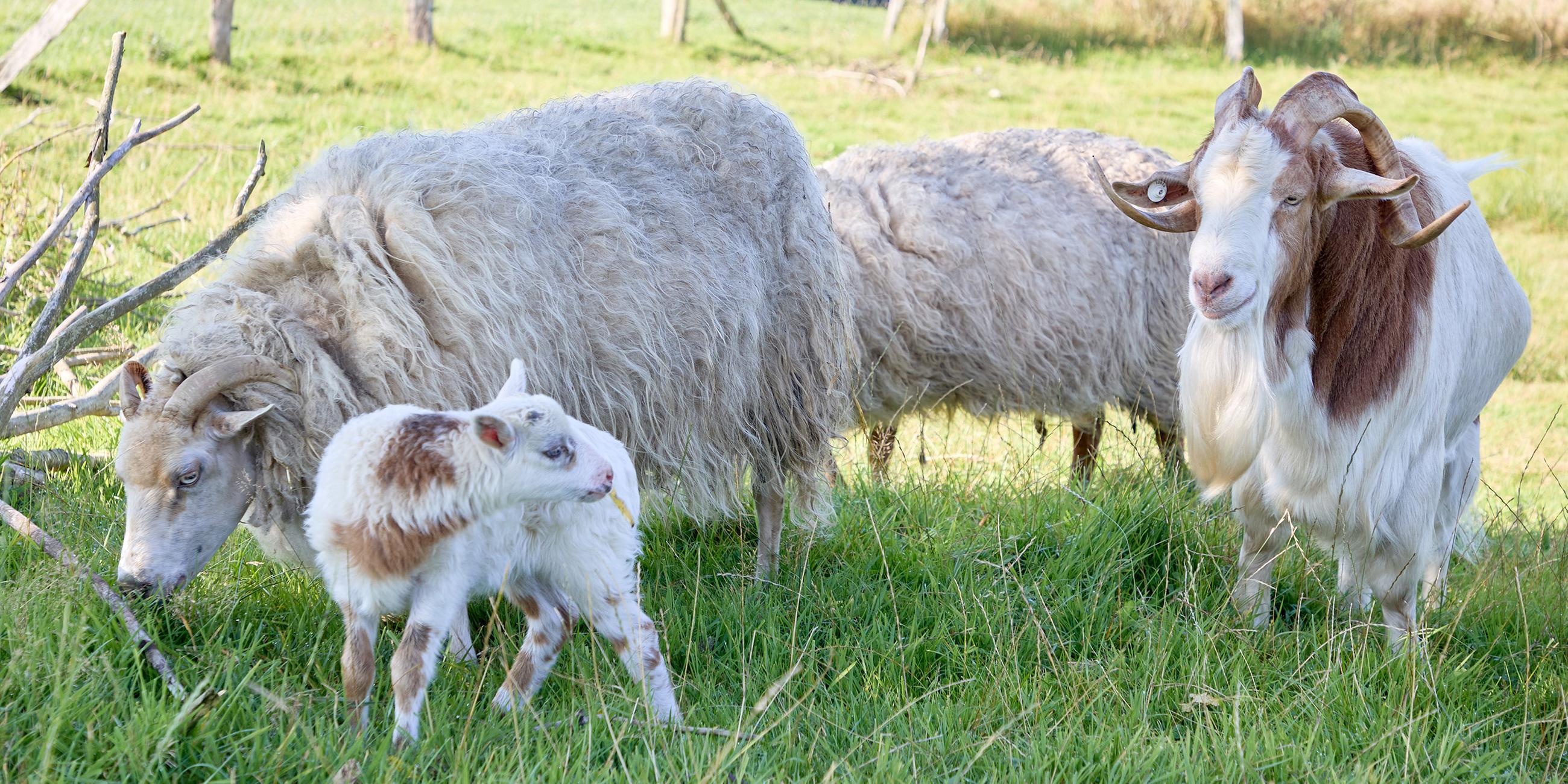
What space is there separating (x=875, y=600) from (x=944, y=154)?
3071 mm

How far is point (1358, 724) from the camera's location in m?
2.84

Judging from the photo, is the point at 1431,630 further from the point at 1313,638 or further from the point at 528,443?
the point at 528,443

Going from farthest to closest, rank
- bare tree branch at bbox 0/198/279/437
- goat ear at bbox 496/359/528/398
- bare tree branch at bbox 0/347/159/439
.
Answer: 1. bare tree branch at bbox 0/347/159/439
2. bare tree branch at bbox 0/198/279/437
3. goat ear at bbox 496/359/528/398

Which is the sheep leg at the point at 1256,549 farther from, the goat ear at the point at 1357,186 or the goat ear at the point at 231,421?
the goat ear at the point at 231,421

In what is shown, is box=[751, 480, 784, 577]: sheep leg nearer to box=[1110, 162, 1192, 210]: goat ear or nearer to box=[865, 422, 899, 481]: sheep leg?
box=[865, 422, 899, 481]: sheep leg

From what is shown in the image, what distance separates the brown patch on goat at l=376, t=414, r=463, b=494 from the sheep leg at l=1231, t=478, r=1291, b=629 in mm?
2365

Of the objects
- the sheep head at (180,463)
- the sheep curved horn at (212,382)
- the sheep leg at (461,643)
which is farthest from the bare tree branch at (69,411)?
the sheep leg at (461,643)

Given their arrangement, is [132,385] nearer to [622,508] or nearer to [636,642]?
[622,508]

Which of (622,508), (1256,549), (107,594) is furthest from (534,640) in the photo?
(1256,549)

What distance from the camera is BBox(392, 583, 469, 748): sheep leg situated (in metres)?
2.33

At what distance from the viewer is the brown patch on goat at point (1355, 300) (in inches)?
129

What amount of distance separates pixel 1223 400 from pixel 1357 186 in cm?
72

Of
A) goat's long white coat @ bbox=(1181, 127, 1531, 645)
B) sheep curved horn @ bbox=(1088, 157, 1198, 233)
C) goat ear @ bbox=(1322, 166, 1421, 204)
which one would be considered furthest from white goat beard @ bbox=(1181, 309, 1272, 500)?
goat ear @ bbox=(1322, 166, 1421, 204)

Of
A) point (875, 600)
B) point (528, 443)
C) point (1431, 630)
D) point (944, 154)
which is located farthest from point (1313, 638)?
point (944, 154)
